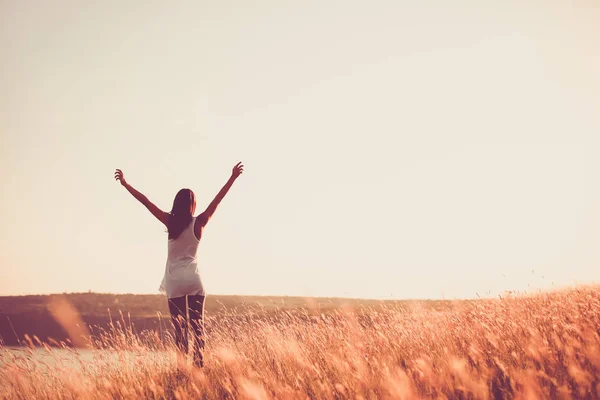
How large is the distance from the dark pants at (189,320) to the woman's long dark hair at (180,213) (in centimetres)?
86

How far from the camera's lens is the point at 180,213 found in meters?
5.29

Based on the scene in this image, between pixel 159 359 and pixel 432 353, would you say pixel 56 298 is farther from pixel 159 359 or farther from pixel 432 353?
pixel 432 353

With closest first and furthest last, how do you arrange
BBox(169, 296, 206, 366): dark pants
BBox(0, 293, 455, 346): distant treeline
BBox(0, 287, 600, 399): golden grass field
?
BBox(0, 287, 600, 399): golden grass field → BBox(169, 296, 206, 366): dark pants → BBox(0, 293, 455, 346): distant treeline

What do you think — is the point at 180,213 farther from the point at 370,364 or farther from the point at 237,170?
the point at 370,364

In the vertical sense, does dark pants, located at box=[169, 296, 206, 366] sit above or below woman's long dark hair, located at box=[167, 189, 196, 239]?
below

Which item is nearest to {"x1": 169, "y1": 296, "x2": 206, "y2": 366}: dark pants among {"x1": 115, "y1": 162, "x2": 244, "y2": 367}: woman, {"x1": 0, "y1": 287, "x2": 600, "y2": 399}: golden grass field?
{"x1": 115, "y1": 162, "x2": 244, "y2": 367}: woman

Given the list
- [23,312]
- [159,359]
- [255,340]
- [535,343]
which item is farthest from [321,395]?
[23,312]

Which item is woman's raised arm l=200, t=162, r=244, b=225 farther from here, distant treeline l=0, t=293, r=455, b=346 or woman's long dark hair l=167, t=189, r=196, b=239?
distant treeline l=0, t=293, r=455, b=346

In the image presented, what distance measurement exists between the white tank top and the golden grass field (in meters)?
0.94

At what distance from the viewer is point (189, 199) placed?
17.4 feet

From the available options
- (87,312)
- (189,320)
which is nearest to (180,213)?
(189,320)

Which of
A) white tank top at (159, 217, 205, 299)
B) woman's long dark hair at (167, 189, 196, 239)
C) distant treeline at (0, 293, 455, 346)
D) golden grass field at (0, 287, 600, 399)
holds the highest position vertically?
woman's long dark hair at (167, 189, 196, 239)

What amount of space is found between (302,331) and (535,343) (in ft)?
11.7

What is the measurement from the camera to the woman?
5098 millimetres
